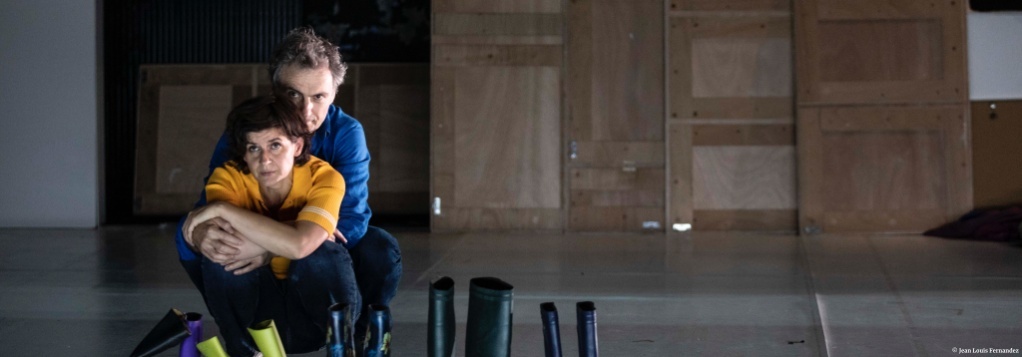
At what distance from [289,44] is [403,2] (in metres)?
4.48

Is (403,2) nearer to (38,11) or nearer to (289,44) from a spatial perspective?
(38,11)

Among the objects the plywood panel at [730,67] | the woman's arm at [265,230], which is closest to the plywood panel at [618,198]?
the plywood panel at [730,67]

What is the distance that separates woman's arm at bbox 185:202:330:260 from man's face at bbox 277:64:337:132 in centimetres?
43

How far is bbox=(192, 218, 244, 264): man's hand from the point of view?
7.49 ft

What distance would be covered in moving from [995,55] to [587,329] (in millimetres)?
4987

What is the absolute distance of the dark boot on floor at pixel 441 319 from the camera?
7.39 ft

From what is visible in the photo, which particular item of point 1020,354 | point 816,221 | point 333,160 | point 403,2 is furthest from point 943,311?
point 403,2

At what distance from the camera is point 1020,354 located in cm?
279

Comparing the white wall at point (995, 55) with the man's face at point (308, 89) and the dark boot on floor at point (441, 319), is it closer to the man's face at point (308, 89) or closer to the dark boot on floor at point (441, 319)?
the man's face at point (308, 89)

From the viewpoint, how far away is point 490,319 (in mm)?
2240

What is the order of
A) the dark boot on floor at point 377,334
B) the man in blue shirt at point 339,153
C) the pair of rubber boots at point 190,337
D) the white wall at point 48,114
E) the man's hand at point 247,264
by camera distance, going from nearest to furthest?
the pair of rubber boots at point 190,337 → the dark boot on floor at point 377,334 → the man's hand at point 247,264 → the man in blue shirt at point 339,153 → the white wall at point 48,114

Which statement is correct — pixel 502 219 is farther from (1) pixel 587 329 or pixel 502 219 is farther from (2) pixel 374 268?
(1) pixel 587 329

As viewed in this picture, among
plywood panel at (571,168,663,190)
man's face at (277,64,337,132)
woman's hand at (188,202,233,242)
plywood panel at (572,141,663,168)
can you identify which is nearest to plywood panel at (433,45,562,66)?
plywood panel at (572,141,663,168)

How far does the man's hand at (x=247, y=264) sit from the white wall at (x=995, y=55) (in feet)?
16.8
